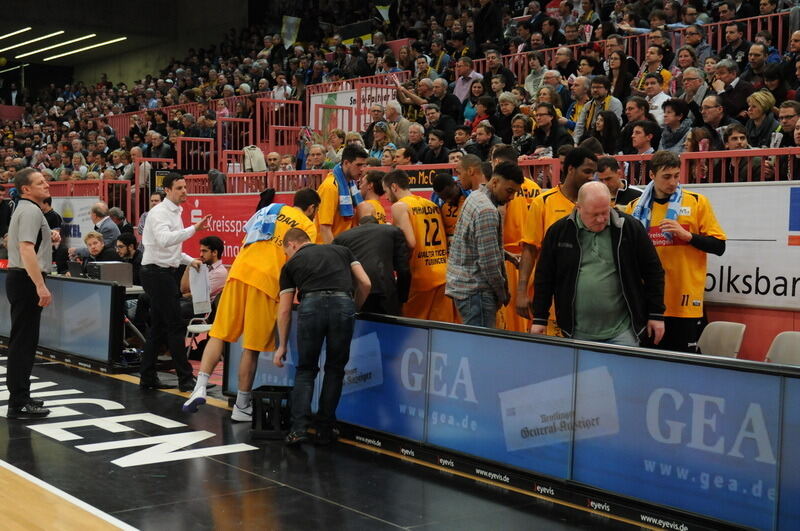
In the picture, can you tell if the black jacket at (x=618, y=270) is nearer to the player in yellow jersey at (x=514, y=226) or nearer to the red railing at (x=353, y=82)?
the player in yellow jersey at (x=514, y=226)

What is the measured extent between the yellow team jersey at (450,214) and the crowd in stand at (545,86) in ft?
4.70

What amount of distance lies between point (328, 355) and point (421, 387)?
761 millimetres

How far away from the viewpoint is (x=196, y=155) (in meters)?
19.3

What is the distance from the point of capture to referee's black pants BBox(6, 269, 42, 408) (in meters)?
7.92

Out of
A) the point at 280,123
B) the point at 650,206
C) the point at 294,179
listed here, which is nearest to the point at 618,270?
the point at 650,206

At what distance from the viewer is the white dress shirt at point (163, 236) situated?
8836mm

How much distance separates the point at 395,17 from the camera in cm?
2288

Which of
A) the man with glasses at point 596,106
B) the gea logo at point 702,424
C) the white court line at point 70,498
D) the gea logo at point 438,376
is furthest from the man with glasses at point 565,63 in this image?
the white court line at point 70,498

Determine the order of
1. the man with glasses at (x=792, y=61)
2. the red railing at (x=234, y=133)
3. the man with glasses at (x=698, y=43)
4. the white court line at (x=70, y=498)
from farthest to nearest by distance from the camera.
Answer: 1. the red railing at (x=234, y=133)
2. the man with glasses at (x=698, y=43)
3. the man with glasses at (x=792, y=61)
4. the white court line at (x=70, y=498)

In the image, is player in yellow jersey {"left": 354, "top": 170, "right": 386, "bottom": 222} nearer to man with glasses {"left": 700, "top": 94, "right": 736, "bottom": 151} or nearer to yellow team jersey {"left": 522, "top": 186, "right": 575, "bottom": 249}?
yellow team jersey {"left": 522, "top": 186, "right": 575, "bottom": 249}

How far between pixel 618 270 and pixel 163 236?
4.71m

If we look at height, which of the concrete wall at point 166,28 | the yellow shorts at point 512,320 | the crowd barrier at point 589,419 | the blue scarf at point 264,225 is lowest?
the crowd barrier at point 589,419

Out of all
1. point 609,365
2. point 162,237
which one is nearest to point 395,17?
point 162,237

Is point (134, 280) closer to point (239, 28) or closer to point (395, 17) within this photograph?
point (395, 17)
